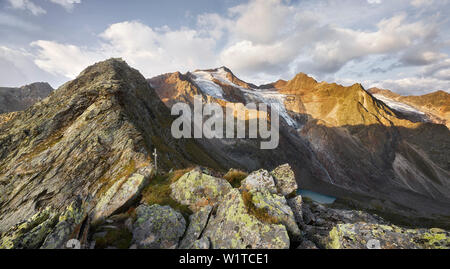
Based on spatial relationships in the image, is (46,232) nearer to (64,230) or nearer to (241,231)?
(64,230)

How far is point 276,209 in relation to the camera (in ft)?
28.0

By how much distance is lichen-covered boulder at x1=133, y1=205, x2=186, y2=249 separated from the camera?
7.69m

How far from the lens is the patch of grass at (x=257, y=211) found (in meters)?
7.81

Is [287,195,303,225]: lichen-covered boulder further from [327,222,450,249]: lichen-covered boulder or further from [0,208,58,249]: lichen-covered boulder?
[0,208,58,249]: lichen-covered boulder

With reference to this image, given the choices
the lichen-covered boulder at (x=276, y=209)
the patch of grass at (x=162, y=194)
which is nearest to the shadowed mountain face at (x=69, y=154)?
the patch of grass at (x=162, y=194)

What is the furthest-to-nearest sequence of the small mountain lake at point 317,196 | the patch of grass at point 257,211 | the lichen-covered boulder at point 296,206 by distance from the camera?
the small mountain lake at point 317,196
the lichen-covered boulder at point 296,206
the patch of grass at point 257,211

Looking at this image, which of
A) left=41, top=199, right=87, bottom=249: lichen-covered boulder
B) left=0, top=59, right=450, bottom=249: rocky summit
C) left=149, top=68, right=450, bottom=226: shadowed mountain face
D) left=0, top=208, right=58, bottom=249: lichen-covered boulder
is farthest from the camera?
left=149, top=68, right=450, bottom=226: shadowed mountain face

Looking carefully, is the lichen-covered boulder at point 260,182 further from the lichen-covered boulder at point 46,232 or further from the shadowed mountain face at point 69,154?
the lichen-covered boulder at point 46,232

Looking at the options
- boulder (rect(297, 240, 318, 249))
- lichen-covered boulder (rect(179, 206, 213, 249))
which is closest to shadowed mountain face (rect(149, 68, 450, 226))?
lichen-covered boulder (rect(179, 206, 213, 249))

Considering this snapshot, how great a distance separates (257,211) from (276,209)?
0.92m

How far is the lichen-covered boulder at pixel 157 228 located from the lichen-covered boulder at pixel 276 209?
3455 millimetres

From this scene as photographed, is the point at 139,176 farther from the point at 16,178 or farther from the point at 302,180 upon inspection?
the point at 302,180

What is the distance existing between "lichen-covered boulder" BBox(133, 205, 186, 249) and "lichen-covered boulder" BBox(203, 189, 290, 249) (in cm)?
126
